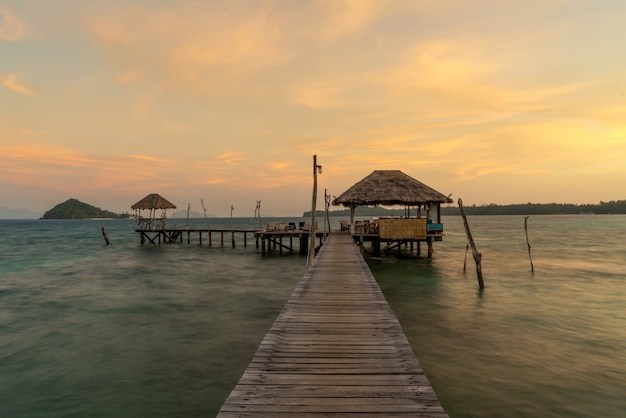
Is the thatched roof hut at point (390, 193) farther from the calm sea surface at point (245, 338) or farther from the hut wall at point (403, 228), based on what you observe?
the calm sea surface at point (245, 338)

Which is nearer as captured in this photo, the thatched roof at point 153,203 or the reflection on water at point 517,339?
the reflection on water at point 517,339

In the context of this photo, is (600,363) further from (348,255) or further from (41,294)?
(41,294)

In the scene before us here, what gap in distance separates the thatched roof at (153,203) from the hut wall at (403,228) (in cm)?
2899

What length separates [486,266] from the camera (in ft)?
84.8

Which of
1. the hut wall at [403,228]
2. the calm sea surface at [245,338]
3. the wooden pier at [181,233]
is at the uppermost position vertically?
the hut wall at [403,228]

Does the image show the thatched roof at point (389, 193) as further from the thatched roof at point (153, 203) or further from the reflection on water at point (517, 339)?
the thatched roof at point (153, 203)

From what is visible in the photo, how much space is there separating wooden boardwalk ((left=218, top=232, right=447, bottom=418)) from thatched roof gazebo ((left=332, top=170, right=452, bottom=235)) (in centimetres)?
1757

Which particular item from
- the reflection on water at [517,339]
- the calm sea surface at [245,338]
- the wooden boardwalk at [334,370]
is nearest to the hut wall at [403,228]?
the calm sea surface at [245,338]

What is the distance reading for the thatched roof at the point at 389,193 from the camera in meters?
24.5

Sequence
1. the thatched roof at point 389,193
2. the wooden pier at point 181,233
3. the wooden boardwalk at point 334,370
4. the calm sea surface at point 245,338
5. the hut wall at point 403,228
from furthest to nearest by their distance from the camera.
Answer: the wooden pier at point 181,233 → the thatched roof at point 389,193 → the hut wall at point 403,228 → the calm sea surface at point 245,338 → the wooden boardwalk at point 334,370

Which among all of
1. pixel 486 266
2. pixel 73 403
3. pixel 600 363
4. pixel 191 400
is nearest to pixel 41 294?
pixel 73 403

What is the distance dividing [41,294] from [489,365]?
20.1 metres

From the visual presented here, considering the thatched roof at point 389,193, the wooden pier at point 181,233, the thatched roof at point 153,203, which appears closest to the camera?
the thatched roof at point 389,193

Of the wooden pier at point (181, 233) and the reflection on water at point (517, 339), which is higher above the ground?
the wooden pier at point (181, 233)
